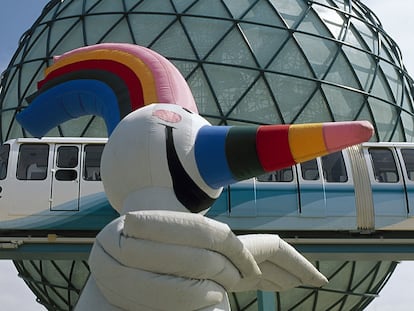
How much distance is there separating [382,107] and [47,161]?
10712 millimetres

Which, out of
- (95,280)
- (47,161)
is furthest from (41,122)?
(47,161)

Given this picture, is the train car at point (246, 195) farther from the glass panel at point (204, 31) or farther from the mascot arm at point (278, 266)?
the mascot arm at point (278, 266)

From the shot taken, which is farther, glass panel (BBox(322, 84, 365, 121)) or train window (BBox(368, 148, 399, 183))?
glass panel (BBox(322, 84, 365, 121))

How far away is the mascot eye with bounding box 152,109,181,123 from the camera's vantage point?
197 inches

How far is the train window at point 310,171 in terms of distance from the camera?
40.5ft

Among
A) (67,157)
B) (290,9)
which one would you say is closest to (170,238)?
(67,157)

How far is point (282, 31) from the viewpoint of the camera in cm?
1722

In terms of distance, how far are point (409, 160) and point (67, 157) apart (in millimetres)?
7501

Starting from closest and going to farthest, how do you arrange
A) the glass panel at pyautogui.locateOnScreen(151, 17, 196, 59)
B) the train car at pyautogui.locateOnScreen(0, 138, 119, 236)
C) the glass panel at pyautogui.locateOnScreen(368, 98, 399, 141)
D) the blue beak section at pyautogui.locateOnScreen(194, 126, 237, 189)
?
the blue beak section at pyautogui.locateOnScreen(194, 126, 237, 189) → the train car at pyautogui.locateOnScreen(0, 138, 119, 236) → the glass panel at pyautogui.locateOnScreen(151, 17, 196, 59) → the glass panel at pyautogui.locateOnScreen(368, 98, 399, 141)

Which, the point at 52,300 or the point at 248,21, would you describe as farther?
the point at 52,300

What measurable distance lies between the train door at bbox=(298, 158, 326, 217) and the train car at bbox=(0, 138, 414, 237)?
0.02 meters

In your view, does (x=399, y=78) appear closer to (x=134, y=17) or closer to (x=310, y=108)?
(x=310, y=108)

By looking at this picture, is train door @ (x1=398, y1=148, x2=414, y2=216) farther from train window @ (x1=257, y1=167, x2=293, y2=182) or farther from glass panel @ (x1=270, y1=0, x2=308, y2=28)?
Answer: glass panel @ (x1=270, y1=0, x2=308, y2=28)

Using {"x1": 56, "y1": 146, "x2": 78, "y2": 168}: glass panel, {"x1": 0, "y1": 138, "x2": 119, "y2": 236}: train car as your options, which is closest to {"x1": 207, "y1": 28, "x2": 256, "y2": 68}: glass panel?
{"x1": 0, "y1": 138, "x2": 119, "y2": 236}: train car
